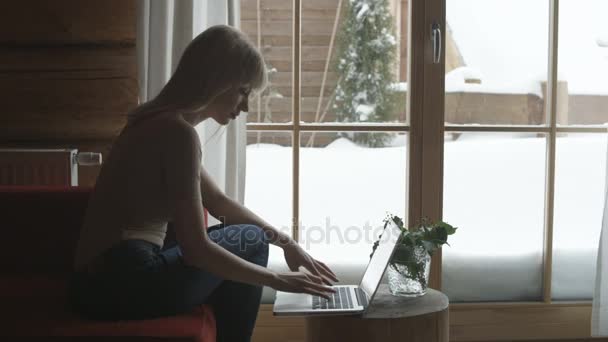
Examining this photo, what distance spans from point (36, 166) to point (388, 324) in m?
1.40

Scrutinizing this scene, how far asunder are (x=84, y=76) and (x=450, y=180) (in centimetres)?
146

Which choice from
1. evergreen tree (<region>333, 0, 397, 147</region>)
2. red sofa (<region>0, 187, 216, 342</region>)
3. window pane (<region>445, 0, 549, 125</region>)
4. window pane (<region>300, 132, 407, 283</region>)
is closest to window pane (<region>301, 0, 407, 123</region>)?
evergreen tree (<region>333, 0, 397, 147</region>)

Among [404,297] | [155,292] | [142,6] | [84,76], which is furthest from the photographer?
[84,76]

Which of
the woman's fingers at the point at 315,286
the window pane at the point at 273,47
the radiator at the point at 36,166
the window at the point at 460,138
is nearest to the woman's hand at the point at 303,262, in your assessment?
the woman's fingers at the point at 315,286

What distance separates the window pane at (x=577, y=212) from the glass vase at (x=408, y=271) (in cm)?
102

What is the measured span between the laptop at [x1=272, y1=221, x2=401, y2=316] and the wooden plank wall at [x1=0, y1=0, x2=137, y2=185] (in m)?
1.12

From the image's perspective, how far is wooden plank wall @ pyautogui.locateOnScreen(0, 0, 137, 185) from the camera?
2545mm

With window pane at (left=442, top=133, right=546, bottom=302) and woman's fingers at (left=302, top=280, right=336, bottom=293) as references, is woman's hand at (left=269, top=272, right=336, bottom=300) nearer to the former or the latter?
woman's fingers at (left=302, top=280, right=336, bottom=293)

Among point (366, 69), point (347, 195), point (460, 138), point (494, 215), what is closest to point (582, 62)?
point (460, 138)

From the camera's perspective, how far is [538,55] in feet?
8.82

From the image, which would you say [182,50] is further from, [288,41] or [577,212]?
[577,212]

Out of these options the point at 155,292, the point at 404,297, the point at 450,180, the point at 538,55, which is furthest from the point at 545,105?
the point at 155,292

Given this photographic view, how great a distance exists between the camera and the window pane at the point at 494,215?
8.96ft

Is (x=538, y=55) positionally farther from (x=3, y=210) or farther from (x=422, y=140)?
(x=3, y=210)
